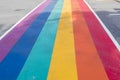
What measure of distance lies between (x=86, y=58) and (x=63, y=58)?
72 cm

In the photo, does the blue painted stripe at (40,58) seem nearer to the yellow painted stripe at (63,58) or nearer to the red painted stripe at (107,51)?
the yellow painted stripe at (63,58)

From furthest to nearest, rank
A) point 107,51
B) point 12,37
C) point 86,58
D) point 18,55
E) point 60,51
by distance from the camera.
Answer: point 12,37 < point 60,51 < point 107,51 < point 18,55 < point 86,58

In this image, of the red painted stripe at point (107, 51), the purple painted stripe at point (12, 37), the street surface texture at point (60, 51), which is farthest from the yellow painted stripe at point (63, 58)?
the purple painted stripe at point (12, 37)

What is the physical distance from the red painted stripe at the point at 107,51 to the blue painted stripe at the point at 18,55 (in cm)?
246

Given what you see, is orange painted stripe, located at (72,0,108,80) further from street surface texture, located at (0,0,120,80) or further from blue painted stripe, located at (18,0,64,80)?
blue painted stripe, located at (18,0,64,80)

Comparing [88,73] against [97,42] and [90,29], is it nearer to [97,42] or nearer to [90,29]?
[97,42]

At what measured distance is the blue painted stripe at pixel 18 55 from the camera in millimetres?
7375

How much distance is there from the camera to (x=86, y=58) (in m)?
8.45

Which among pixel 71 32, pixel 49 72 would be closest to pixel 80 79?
pixel 49 72

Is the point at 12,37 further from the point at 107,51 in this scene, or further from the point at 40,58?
the point at 107,51

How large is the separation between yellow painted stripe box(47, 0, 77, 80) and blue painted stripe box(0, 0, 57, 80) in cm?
95

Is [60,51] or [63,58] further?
[60,51]

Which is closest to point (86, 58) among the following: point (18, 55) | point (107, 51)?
point (107, 51)

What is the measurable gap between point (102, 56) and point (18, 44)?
3.39 m
